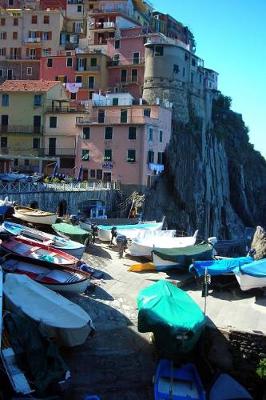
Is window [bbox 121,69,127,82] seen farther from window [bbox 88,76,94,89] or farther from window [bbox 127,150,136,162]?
window [bbox 127,150,136,162]

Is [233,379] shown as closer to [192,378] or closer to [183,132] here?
[192,378]

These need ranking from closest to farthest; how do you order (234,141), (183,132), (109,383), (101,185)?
(109,383) → (101,185) → (183,132) → (234,141)

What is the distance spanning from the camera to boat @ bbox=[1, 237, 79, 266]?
57.8 ft

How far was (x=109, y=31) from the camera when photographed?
65.6m

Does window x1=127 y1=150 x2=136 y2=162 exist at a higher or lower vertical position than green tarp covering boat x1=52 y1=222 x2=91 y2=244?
higher

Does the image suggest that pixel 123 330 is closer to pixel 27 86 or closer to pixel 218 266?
pixel 218 266

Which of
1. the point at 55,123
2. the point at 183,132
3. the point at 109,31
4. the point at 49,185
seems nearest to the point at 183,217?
the point at 183,132

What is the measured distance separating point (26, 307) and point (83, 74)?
52484 millimetres

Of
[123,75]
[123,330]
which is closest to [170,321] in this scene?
[123,330]

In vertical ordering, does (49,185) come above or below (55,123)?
below

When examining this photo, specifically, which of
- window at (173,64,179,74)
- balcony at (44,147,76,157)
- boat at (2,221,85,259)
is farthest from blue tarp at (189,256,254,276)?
window at (173,64,179,74)

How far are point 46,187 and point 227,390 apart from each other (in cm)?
2579

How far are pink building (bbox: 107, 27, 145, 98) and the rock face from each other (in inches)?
102

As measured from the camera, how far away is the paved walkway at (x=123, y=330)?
462 inches
